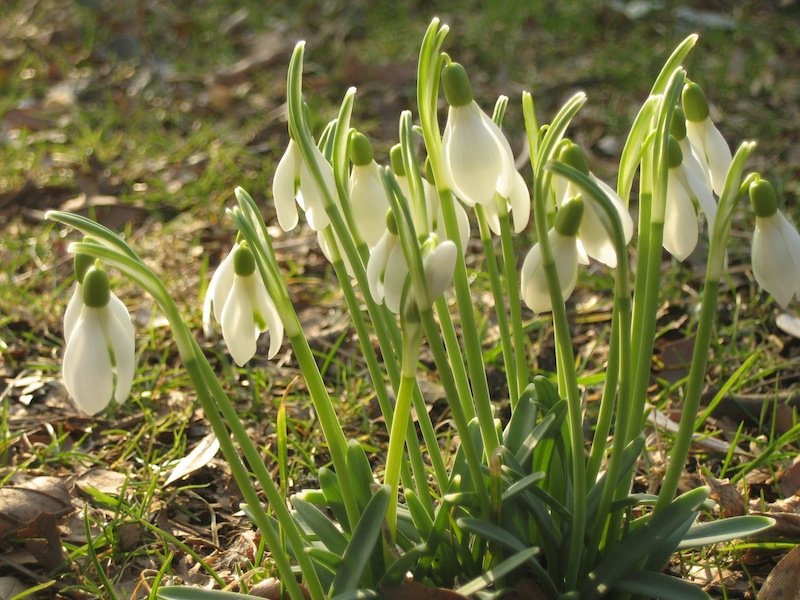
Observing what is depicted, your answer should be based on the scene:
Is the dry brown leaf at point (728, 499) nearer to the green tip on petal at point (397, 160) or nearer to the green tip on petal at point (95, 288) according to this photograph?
the green tip on petal at point (397, 160)

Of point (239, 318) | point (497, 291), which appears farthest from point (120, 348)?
point (497, 291)

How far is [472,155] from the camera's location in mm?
994

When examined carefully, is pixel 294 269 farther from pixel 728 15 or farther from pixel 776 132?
pixel 728 15

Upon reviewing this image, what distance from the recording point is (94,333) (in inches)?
35.4

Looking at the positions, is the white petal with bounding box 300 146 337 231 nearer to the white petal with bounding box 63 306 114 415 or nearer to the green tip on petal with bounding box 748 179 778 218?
the white petal with bounding box 63 306 114 415

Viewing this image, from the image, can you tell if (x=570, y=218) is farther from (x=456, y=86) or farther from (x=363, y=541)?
(x=363, y=541)

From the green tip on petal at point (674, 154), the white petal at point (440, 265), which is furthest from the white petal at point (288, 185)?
the green tip on petal at point (674, 154)

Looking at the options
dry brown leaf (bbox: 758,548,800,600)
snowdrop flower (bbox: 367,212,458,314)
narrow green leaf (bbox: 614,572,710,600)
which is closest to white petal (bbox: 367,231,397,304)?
snowdrop flower (bbox: 367,212,458,314)

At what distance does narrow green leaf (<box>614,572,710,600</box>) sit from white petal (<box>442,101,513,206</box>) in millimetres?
460

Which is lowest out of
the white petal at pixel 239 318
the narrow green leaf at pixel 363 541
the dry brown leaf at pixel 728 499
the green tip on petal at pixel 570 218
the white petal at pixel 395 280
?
the dry brown leaf at pixel 728 499

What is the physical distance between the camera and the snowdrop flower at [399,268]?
3.00ft

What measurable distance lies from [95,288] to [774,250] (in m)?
0.64

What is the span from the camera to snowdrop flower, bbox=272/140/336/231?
109cm

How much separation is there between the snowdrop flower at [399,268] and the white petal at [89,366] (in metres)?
0.27
